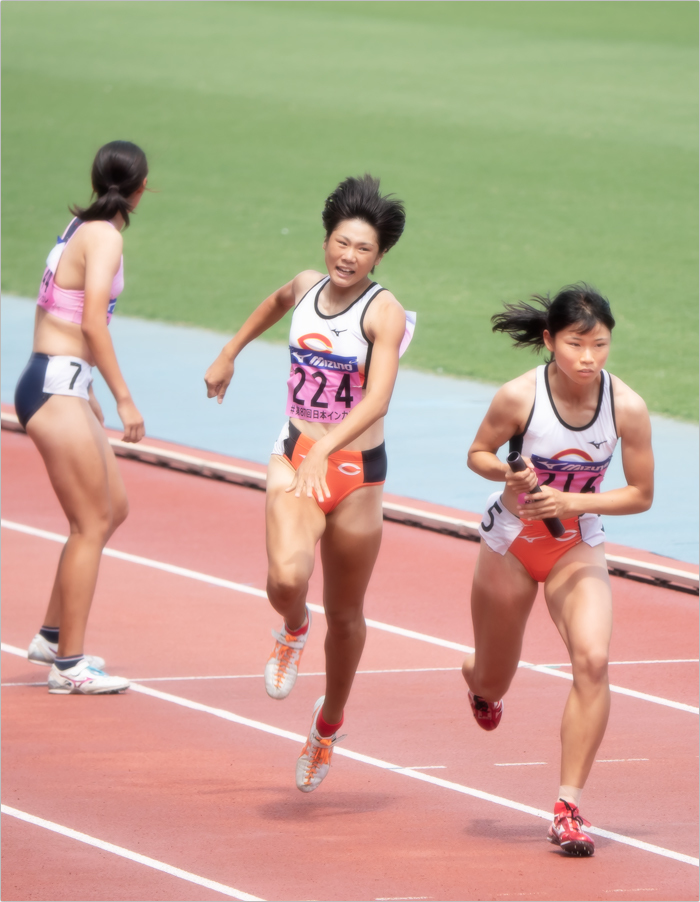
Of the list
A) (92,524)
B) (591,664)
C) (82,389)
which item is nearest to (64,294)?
(82,389)

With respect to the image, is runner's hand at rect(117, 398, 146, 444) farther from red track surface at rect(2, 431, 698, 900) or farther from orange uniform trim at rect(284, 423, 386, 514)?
red track surface at rect(2, 431, 698, 900)

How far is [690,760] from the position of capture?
7.09 meters

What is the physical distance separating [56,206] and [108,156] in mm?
20401

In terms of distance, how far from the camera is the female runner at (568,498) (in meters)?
5.81

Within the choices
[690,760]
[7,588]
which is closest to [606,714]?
[690,760]

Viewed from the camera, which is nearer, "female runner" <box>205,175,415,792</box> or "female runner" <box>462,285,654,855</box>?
"female runner" <box>462,285,654,855</box>

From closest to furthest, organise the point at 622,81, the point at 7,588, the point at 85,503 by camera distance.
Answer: the point at 85,503 < the point at 7,588 < the point at 622,81

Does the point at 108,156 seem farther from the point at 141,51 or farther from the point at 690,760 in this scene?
the point at 141,51

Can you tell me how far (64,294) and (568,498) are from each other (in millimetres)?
3086

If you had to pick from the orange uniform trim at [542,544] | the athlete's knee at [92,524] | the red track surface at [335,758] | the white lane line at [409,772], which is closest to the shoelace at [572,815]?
the red track surface at [335,758]

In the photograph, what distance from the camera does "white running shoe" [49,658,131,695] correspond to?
26.0ft

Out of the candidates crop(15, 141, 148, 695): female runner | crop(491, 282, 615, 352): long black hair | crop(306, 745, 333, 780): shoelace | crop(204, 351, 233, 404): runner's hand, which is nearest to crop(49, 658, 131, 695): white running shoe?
crop(15, 141, 148, 695): female runner

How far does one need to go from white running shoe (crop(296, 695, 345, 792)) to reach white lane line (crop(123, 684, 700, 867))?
0.54 meters

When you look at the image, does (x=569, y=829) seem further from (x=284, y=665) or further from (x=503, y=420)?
(x=503, y=420)
